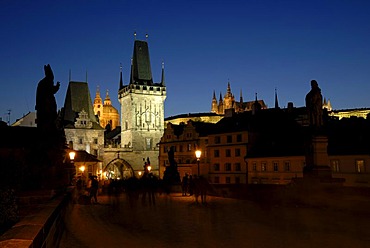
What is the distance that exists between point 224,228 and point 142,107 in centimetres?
8451

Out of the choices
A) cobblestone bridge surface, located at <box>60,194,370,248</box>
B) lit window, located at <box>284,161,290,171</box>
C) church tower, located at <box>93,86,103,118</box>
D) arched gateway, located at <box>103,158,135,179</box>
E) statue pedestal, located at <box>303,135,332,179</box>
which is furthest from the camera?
church tower, located at <box>93,86,103,118</box>

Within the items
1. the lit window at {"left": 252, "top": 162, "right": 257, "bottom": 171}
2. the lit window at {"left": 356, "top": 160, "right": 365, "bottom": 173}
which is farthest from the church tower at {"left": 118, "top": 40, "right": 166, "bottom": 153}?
the lit window at {"left": 356, "top": 160, "right": 365, "bottom": 173}

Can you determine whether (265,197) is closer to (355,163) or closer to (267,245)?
(267,245)

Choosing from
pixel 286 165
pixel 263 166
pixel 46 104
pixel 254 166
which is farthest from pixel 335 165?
pixel 46 104

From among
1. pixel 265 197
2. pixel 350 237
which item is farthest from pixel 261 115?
pixel 350 237

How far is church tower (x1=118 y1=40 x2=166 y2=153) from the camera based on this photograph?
93062 millimetres

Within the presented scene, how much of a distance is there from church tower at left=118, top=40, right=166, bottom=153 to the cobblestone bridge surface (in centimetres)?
7573

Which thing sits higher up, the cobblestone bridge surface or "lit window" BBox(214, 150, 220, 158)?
"lit window" BBox(214, 150, 220, 158)

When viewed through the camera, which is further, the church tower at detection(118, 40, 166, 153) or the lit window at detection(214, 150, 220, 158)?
the church tower at detection(118, 40, 166, 153)

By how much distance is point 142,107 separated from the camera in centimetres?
9612

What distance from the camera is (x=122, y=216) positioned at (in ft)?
54.6

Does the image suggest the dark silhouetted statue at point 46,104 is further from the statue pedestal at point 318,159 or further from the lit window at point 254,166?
the lit window at point 254,166

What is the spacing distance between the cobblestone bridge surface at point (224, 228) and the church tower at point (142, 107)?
75.7 m

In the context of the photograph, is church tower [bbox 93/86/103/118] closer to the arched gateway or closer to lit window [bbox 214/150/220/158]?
the arched gateway
